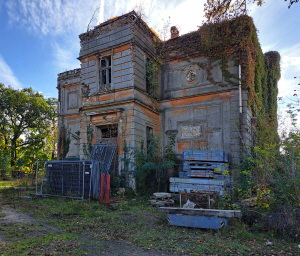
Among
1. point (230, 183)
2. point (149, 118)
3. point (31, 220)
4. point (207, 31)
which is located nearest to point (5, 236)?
point (31, 220)

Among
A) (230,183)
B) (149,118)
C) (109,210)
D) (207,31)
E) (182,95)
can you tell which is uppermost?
(207,31)

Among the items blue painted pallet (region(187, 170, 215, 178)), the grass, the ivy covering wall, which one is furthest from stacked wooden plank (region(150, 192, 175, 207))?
the ivy covering wall

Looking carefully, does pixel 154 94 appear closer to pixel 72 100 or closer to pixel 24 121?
pixel 72 100

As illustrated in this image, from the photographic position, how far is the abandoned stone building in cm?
1224

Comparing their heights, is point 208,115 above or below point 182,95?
below

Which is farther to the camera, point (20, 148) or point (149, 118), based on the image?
point (20, 148)

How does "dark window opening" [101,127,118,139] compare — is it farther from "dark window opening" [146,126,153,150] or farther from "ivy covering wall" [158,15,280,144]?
"ivy covering wall" [158,15,280,144]

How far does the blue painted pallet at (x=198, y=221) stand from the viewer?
228 inches

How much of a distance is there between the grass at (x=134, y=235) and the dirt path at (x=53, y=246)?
2cm

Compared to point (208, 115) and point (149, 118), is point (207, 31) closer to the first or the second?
point (208, 115)

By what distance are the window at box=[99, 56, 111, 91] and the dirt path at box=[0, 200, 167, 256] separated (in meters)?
7.87

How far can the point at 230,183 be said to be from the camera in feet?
25.9

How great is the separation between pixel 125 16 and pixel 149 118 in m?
5.30

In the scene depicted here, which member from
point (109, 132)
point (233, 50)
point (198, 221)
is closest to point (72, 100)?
point (109, 132)
